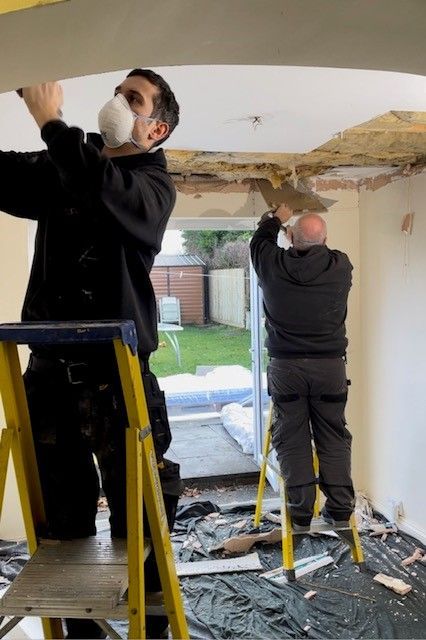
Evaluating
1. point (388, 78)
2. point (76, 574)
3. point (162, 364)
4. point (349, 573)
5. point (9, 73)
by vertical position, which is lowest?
point (349, 573)

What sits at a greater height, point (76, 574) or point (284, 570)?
point (76, 574)

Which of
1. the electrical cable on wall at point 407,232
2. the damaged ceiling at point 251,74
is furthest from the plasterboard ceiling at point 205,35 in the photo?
the electrical cable on wall at point 407,232

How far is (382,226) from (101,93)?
7.82 feet

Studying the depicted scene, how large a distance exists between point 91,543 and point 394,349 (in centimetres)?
277

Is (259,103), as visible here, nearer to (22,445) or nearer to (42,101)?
(42,101)

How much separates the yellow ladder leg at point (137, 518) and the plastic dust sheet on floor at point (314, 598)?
1.52 m

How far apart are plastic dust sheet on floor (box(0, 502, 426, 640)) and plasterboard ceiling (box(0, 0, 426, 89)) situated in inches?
100

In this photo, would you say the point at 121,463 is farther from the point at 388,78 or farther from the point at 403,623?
the point at 403,623

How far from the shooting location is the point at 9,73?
992 mm

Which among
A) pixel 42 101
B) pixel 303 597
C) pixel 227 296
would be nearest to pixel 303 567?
pixel 303 597

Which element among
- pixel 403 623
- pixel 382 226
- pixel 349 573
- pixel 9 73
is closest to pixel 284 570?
pixel 349 573

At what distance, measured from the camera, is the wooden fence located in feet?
17.8

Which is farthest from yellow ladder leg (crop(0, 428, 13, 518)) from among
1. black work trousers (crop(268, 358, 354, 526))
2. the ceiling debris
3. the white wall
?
the white wall

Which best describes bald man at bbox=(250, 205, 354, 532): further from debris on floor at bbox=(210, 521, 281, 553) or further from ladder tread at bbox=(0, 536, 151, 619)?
ladder tread at bbox=(0, 536, 151, 619)
